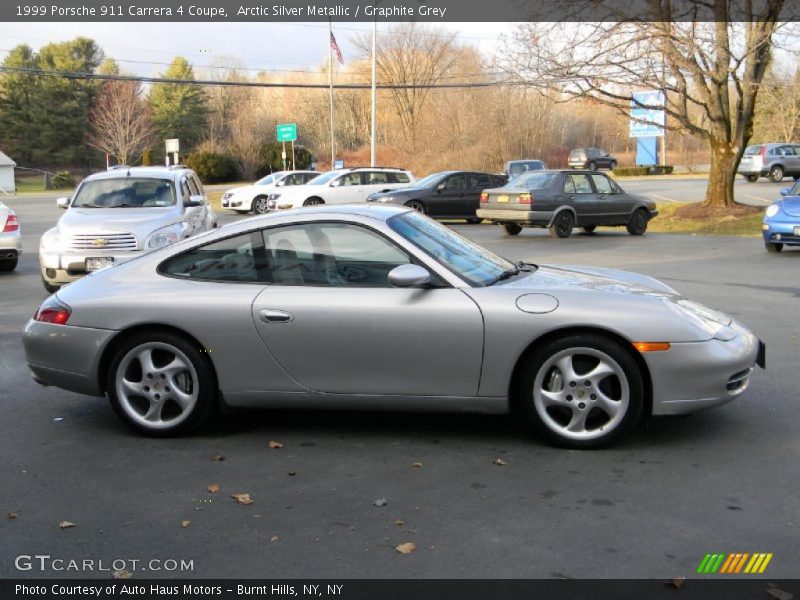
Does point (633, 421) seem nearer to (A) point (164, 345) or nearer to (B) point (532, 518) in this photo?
(B) point (532, 518)

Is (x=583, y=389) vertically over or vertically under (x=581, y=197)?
under

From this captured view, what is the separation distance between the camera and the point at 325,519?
13.4 feet

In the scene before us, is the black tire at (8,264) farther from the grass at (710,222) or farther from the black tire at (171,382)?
the grass at (710,222)

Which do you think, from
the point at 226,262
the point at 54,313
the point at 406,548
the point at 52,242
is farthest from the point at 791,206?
the point at 406,548

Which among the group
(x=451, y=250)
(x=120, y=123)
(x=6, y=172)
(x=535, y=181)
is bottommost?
(x=451, y=250)

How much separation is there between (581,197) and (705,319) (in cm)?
1625

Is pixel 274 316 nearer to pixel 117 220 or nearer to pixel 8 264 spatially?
pixel 117 220

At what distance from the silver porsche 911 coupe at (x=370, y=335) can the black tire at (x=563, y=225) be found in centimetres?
1524

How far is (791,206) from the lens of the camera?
604 inches

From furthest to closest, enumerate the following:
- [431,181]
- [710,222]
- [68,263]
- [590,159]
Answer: [590,159] → [431,181] → [710,222] → [68,263]

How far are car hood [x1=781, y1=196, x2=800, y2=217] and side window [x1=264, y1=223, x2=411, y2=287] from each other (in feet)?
39.6

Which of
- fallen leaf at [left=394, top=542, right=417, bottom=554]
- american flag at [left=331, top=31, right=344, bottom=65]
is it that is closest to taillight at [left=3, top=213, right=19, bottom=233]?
fallen leaf at [left=394, top=542, right=417, bottom=554]

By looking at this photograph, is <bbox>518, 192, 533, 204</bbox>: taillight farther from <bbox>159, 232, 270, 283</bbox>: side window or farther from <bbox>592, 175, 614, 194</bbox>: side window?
<bbox>159, 232, 270, 283</bbox>: side window

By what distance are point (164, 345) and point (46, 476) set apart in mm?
1002
